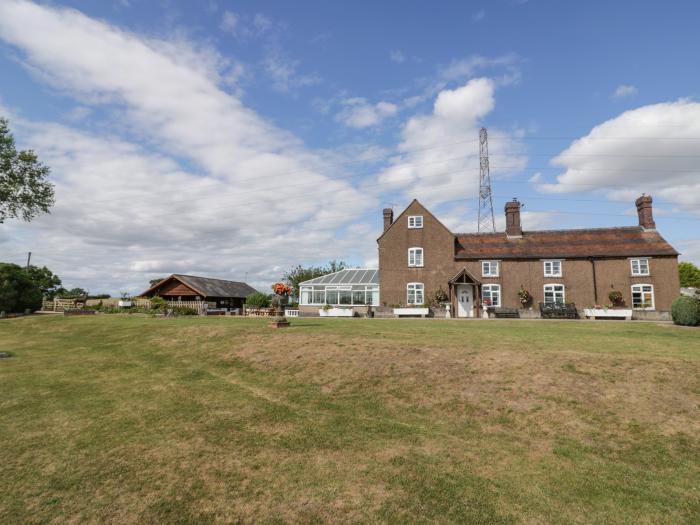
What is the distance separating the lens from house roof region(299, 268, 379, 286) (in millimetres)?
38344

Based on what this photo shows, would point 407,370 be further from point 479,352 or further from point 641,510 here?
point 641,510

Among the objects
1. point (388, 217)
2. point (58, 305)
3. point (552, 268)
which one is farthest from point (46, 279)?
point (552, 268)

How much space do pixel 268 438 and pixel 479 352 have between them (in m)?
6.87

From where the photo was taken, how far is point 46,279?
224ft

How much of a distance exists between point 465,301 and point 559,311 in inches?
287

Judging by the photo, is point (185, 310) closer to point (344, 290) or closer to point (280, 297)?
point (344, 290)

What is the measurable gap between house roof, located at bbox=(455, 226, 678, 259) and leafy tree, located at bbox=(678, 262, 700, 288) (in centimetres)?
5897

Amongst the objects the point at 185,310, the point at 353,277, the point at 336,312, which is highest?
the point at 353,277

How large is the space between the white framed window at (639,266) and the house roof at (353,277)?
2130 centimetres

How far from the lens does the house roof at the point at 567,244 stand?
32.1 m

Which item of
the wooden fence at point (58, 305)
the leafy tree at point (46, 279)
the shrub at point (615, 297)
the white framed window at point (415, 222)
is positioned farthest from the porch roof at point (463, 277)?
the leafy tree at point (46, 279)

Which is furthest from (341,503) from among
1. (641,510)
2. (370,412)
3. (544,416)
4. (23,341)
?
(23,341)

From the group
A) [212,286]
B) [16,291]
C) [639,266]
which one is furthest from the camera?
[212,286]

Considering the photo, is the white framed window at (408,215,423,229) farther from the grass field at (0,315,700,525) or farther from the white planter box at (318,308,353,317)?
the grass field at (0,315,700,525)
